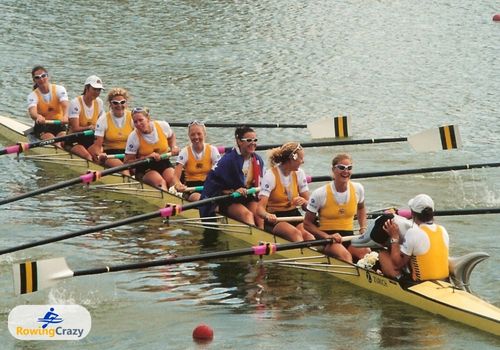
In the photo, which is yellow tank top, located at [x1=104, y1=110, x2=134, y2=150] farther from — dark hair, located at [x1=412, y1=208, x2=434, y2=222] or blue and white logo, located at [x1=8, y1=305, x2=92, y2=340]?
dark hair, located at [x1=412, y1=208, x2=434, y2=222]

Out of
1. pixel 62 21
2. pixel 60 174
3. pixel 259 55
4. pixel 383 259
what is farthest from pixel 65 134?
pixel 62 21

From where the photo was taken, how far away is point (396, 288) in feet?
36.8

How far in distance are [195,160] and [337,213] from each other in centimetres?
280

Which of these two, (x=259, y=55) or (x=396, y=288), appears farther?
(x=259, y=55)

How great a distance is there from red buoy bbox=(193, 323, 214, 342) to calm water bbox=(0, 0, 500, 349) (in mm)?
89

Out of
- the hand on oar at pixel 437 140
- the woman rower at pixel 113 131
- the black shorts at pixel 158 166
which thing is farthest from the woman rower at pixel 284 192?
the woman rower at pixel 113 131

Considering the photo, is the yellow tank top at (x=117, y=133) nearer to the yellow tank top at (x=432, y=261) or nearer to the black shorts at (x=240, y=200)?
the black shorts at (x=240, y=200)

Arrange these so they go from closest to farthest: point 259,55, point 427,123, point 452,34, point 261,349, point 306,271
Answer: point 261,349
point 306,271
point 427,123
point 259,55
point 452,34

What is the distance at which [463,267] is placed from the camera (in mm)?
10859

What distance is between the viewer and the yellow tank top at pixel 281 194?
12.7 metres

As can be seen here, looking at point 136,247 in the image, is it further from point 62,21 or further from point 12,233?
point 62,21

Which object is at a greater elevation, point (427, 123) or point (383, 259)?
point (427, 123)

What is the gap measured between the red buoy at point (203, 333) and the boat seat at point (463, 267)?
235 centimetres

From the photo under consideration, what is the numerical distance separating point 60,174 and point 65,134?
62 centimetres
